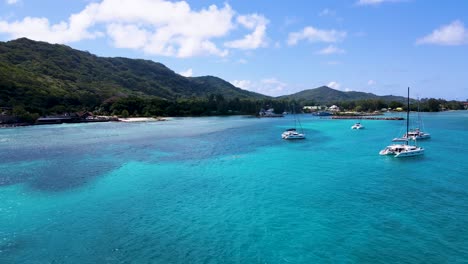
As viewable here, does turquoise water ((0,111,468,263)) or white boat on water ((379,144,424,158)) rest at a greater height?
white boat on water ((379,144,424,158))

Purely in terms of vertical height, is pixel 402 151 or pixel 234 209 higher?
pixel 402 151

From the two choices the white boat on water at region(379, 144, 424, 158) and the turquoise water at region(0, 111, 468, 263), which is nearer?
Result: the turquoise water at region(0, 111, 468, 263)

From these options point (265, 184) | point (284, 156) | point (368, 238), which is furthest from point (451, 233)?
point (284, 156)

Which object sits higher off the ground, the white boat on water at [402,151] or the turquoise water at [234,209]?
the white boat on water at [402,151]

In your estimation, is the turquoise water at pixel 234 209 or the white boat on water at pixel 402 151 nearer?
the turquoise water at pixel 234 209

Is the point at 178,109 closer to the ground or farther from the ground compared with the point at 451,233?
farther from the ground

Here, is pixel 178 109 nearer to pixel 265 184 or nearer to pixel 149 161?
pixel 149 161

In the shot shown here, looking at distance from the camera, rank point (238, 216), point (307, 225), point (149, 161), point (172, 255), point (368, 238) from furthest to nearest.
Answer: point (149, 161) < point (238, 216) < point (307, 225) < point (368, 238) < point (172, 255)

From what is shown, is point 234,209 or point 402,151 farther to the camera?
point 402,151
